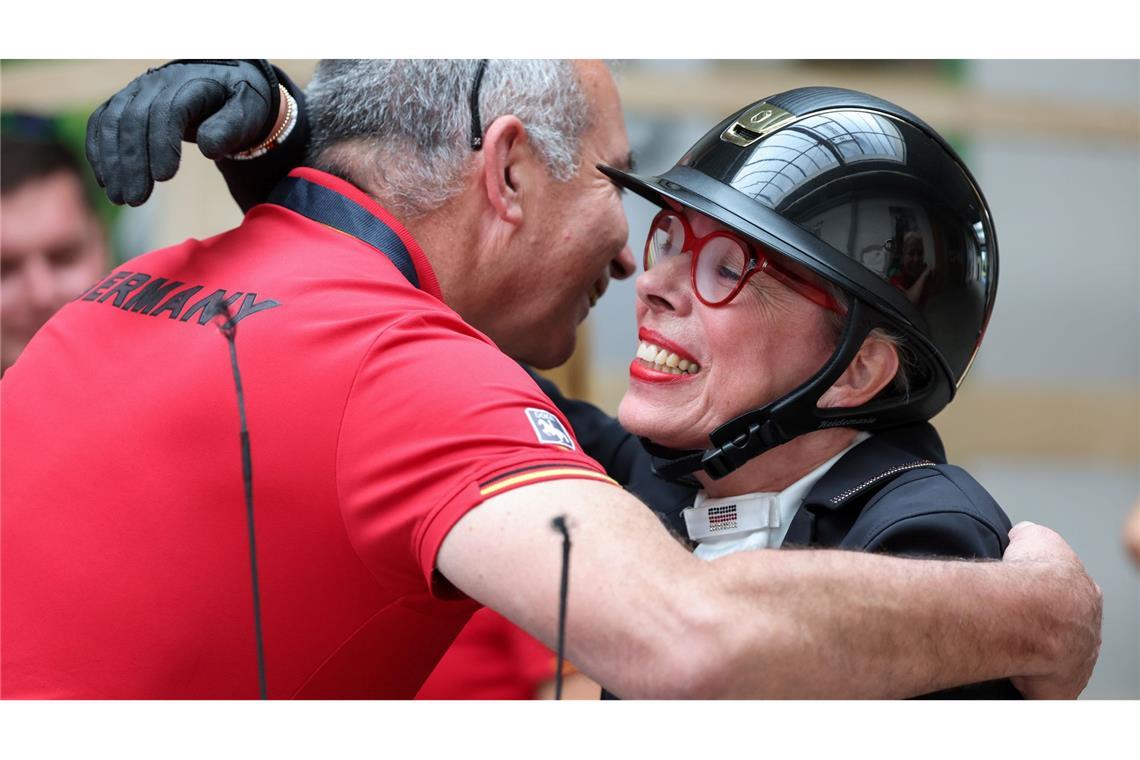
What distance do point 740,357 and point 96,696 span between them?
1227 mm

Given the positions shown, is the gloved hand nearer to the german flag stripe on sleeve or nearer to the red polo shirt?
the red polo shirt

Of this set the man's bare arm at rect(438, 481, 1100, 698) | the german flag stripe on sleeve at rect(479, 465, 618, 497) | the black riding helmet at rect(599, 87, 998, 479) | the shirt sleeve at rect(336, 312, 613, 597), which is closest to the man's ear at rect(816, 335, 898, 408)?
the black riding helmet at rect(599, 87, 998, 479)

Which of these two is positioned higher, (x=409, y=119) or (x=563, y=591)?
(x=409, y=119)

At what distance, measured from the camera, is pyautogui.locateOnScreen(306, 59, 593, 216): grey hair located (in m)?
2.51

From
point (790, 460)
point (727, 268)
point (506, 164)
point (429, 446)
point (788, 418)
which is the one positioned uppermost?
point (506, 164)

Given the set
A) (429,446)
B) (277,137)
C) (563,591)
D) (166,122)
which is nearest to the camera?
(563,591)

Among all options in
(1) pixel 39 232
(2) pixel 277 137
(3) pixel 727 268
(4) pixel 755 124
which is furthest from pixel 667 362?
(1) pixel 39 232

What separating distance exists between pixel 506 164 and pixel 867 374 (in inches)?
32.7

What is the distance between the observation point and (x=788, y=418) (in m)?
2.32

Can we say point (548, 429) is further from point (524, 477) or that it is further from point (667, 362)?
point (667, 362)

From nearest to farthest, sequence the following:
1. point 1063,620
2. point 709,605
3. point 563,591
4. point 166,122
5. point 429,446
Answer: point 563,591 → point 709,605 → point 429,446 → point 1063,620 → point 166,122

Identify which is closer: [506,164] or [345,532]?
[345,532]

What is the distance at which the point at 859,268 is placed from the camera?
228cm

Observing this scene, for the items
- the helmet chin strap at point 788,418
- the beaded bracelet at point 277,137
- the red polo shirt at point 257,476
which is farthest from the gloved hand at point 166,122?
the helmet chin strap at point 788,418
